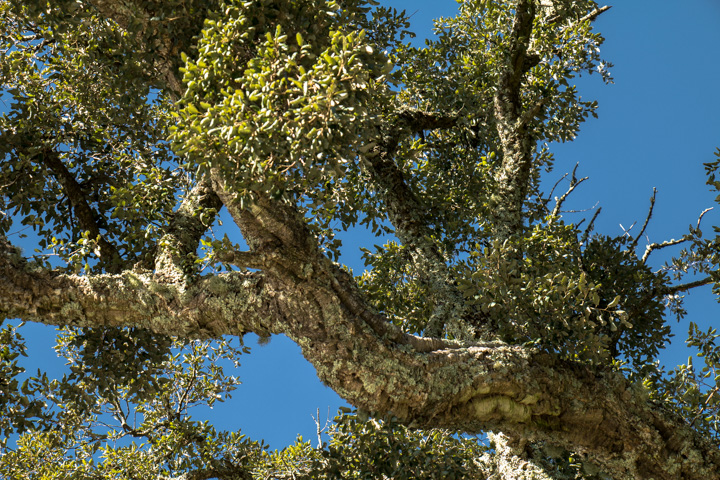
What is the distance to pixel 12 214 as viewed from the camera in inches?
326

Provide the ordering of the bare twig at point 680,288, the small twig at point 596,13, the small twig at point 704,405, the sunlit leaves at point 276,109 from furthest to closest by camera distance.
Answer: the small twig at point 596,13
the bare twig at point 680,288
the small twig at point 704,405
the sunlit leaves at point 276,109

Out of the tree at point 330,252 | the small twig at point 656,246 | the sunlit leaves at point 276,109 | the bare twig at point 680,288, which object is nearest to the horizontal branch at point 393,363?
the tree at point 330,252

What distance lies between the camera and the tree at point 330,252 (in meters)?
5.56

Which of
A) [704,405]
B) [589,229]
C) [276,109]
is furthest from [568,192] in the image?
[276,109]

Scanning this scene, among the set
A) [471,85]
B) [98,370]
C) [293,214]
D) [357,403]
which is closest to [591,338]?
[357,403]

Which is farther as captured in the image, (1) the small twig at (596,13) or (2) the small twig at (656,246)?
(1) the small twig at (596,13)

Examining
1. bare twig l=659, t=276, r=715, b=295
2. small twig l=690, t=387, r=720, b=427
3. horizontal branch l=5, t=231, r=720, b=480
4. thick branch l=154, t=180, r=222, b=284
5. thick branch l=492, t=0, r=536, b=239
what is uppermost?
thick branch l=492, t=0, r=536, b=239

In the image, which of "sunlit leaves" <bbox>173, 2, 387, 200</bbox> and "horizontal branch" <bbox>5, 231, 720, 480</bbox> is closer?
"sunlit leaves" <bbox>173, 2, 387, 200</bbox>

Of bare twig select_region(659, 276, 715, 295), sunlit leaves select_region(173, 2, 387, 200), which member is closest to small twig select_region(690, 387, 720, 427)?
bare twig select_region(659, 276, 715, 295)

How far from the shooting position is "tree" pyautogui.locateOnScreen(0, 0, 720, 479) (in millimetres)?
5562

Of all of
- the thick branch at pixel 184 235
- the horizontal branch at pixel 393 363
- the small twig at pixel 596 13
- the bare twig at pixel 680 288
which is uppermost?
the small twig at pixel 596 13

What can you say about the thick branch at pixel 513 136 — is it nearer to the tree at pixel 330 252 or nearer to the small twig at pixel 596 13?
the tree at pixel 330 252

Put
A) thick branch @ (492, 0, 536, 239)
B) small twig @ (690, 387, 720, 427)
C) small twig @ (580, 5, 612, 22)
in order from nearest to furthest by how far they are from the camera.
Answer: small twig @ (690, 387, 720, 427) < thick branch @ (492, 0, 536, 239) < small twig @ (580, 5, 612, 22)

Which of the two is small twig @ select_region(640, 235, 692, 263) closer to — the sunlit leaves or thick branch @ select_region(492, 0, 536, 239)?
thick branch @ select_region(492, 0, 536, 239)
